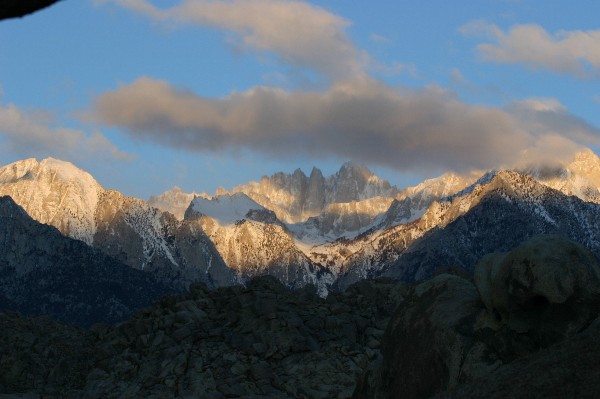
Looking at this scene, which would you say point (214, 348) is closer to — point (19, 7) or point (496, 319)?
point (496, 319)

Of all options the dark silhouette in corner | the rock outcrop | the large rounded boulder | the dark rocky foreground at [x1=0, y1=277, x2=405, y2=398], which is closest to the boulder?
the rock outcrop

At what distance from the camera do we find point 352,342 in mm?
58281

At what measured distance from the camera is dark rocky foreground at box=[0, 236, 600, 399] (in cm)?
2167

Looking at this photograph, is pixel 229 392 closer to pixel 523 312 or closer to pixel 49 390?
Result: pixel 49 390

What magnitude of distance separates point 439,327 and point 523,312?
9.62ft

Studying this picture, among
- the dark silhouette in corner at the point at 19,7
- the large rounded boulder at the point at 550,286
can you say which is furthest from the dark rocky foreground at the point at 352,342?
the dark silhouette in corner at the point at 19,7

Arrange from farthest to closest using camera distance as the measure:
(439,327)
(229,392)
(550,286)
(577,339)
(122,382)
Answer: (122,382)
(229,392)
(439,327)
(550,286)
(577,339)

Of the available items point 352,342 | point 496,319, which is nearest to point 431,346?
point 496,319

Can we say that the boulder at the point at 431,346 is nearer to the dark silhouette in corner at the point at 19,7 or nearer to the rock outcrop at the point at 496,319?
the rock outcrop at the point at 496,319

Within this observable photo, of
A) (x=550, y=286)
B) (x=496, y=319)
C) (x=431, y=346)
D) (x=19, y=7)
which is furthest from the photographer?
(x=431, y=346)

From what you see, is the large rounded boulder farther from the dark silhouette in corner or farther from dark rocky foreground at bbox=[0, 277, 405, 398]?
dark rocky foreground at bbox=[0, 277, 405, 398]

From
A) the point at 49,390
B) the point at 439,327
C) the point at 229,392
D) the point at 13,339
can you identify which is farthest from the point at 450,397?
the point at 13,339

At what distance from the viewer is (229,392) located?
51688 mm

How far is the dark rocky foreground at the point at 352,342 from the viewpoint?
71.1ft
